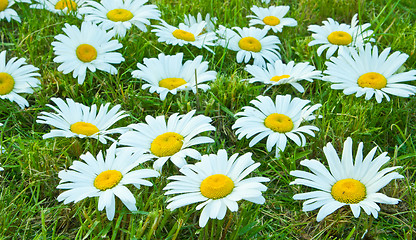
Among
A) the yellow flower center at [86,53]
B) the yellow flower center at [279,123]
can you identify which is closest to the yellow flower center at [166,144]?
the yellow flower center at [279,123]

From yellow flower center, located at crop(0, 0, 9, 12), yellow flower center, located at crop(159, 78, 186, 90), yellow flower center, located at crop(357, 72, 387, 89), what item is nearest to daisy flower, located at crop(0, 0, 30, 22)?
yellow flower center, located at crop(0, 0, 9, 12)

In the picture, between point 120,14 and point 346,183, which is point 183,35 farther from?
point 346,183

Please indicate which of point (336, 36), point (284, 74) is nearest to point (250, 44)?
point (284, 74)

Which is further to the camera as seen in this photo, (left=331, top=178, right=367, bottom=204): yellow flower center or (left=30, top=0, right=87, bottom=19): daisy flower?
(left=30, top=0, right=87, bottom=19): daisy flower

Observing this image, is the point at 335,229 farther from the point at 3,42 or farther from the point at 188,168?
the point at 3,42

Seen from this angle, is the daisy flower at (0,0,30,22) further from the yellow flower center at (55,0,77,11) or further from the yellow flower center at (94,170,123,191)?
the yellow flower center at (94,170,123,191)
